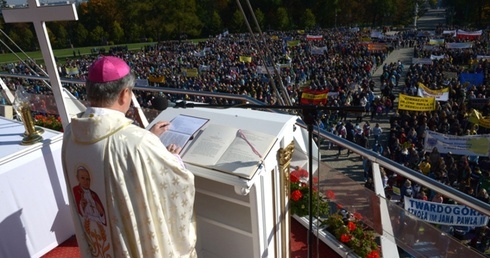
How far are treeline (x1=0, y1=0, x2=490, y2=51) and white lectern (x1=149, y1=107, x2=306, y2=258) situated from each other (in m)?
58.7

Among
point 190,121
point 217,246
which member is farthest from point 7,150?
point 217,246

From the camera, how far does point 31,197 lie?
334cm

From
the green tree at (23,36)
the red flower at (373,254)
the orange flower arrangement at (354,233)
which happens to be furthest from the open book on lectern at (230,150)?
the green tree at (23,36)

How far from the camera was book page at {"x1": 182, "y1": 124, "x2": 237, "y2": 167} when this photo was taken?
8.32 ft

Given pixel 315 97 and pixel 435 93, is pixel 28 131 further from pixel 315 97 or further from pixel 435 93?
pixel 435 93

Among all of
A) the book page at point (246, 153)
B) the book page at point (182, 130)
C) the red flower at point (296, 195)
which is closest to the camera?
the book page at point (246, 153)

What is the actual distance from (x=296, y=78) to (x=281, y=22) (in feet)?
121

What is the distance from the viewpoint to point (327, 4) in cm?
6225

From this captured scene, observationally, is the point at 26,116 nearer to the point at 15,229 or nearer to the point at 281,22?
the point at 15,229

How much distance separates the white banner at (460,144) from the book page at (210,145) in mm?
10007

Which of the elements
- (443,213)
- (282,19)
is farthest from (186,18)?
(443,213)

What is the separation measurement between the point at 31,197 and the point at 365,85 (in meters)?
19.9

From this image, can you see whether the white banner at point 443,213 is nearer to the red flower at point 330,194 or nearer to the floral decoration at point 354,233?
the floral decoration at point 354,233

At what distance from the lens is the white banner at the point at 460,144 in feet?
34.6
